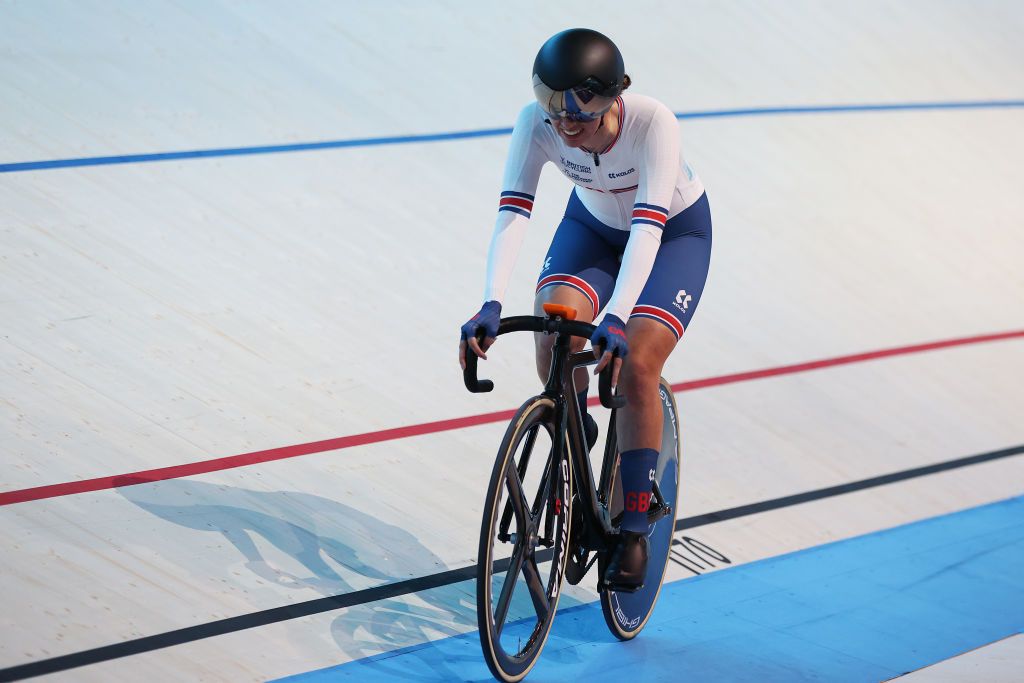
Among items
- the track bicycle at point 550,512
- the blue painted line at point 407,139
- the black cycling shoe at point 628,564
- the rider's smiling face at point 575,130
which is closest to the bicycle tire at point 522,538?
the track bicycle at point 550,512

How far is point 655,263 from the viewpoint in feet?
8.01

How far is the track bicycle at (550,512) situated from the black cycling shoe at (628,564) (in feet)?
0.06

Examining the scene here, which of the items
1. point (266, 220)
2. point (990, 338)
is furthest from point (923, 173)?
point (266, 220)

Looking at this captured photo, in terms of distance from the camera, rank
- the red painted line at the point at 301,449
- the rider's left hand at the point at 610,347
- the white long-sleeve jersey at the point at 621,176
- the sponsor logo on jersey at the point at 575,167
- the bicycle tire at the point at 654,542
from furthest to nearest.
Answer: the red painted line at the point at 301,449 < the bicycle tire at the point at 654,542 < the sponsor logo on jersey at the point at 575,167 < the white long-sleeve jersey at the point at 621,176 < the rider's left hand at the point at 610,347

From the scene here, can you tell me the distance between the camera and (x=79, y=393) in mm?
3035

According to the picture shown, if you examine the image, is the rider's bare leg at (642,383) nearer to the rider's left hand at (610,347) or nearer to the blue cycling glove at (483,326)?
the rider's left hand at (610,347)

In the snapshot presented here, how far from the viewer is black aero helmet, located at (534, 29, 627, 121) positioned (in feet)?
6.73

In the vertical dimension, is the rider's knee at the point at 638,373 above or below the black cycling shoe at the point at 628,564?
above

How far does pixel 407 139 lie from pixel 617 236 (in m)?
2.73

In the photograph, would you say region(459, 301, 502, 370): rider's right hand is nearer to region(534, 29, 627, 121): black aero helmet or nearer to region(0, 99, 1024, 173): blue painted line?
region(534, 29, 627, 121): black aero helmet

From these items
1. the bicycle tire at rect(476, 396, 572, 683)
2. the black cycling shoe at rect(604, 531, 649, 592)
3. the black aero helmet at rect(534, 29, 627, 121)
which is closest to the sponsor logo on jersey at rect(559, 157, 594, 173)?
the black aero helmet at rect(534, 29, 627, 121)

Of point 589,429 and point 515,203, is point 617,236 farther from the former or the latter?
point 589,429

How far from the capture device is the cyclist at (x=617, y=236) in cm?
209

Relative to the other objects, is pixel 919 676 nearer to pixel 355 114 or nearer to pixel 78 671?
pixel 78 671
